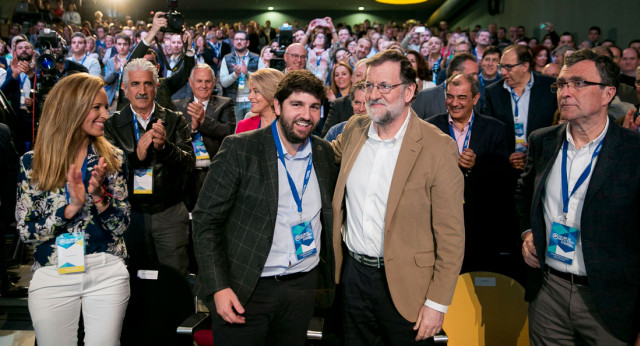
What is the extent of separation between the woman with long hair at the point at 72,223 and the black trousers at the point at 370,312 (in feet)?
3.53

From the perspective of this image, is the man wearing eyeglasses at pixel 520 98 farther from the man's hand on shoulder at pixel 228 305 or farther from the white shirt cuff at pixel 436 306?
the man's hand on shoulder at pixel 228 305

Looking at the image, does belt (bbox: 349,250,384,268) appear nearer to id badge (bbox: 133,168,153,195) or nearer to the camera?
id badge (bbox: 133,168,153,195)

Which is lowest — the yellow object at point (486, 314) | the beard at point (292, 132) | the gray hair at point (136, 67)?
the yellow object at point (486, 314)

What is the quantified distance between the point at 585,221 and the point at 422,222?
0.69 m

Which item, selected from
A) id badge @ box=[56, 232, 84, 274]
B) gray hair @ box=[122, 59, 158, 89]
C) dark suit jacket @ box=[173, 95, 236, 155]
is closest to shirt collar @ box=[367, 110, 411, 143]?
id badge @ box=[56, 232, 84, 274]

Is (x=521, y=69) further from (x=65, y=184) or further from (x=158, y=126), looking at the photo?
(x=65, y=184)

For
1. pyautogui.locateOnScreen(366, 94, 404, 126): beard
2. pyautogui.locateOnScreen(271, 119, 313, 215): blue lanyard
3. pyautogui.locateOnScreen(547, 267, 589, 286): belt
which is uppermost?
pyautogui.locateOnScreen(366, 94, 404, 126): beard

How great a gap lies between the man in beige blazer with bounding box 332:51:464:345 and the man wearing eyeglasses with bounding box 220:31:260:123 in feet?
12.9

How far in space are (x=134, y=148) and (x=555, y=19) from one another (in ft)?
35.6

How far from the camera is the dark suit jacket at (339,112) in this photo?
402cm

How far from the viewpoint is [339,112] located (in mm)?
4051

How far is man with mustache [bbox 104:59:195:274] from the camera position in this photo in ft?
9.34

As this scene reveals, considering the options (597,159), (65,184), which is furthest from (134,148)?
(597,159)

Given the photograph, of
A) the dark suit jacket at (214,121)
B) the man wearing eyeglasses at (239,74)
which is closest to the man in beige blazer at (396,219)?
the dark suit jacket at (214,121)
